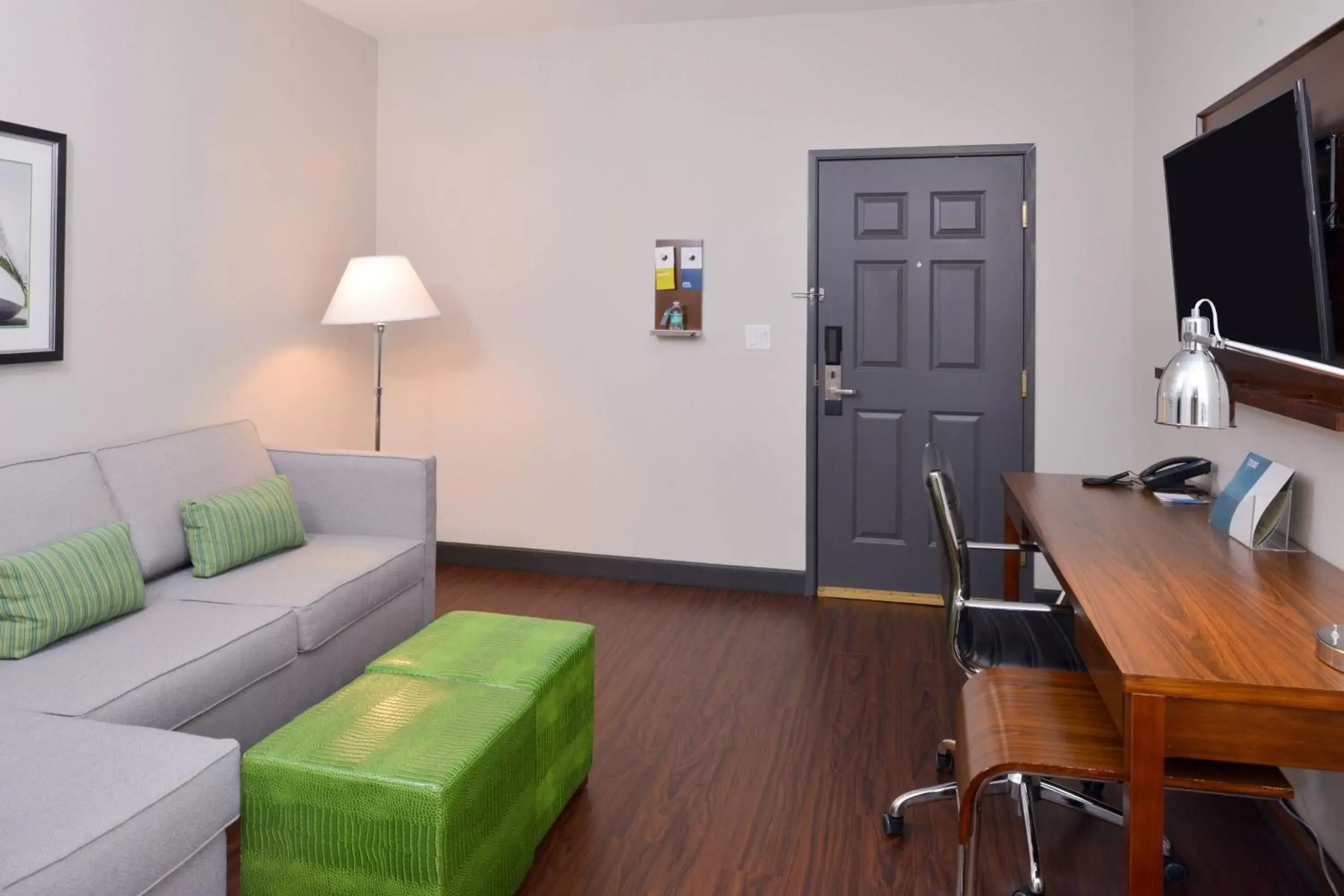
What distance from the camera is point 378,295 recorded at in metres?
3.88

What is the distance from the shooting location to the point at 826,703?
10.2 feet

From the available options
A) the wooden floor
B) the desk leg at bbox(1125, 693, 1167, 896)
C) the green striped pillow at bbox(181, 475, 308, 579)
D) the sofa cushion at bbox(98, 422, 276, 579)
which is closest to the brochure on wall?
the wooden floor

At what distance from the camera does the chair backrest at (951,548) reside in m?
2.13

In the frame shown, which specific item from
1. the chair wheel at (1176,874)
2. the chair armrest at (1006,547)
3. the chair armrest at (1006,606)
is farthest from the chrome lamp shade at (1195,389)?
the chair wheel at (1176,874)

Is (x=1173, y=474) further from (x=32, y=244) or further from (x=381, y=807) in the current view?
(x=32, y=244)

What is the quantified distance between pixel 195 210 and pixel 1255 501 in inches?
135

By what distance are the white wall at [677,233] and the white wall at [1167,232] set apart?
0.23 meters

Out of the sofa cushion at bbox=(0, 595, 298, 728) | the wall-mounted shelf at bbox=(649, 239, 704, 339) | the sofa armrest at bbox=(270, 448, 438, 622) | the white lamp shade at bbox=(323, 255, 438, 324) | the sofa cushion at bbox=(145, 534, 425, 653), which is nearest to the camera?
the sofa cushion at bbox=(0, 595, 298, 728)

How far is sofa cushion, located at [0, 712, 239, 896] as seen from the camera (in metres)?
1.45

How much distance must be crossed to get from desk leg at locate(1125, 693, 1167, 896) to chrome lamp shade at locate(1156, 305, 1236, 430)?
57cm

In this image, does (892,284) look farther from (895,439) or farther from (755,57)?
(755,57)

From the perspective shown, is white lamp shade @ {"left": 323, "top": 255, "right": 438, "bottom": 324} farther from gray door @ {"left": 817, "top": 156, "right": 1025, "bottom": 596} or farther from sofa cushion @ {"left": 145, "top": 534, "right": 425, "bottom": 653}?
gray door @ {"left": 817, "top": 156, "right": 1025, "bottom": 596}

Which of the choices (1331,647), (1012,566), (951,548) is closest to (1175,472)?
(1012,566)

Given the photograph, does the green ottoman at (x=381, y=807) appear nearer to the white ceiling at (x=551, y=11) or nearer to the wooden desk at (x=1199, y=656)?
the wooden desk at (x=1199, y=656)
